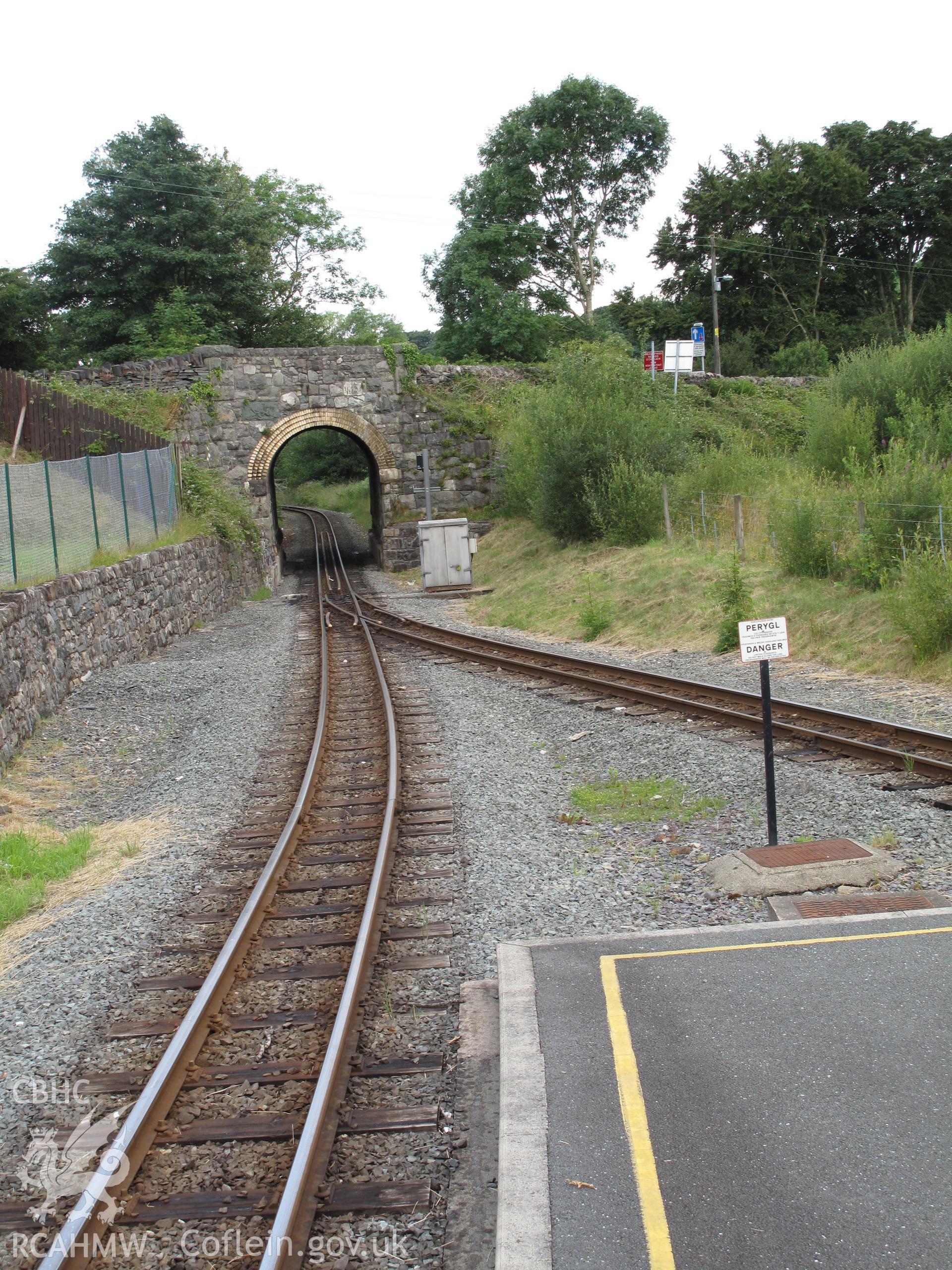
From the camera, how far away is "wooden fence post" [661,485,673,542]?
21.3 metres

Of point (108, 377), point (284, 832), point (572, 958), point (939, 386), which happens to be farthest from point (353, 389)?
point (572, 958)

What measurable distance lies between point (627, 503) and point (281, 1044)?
18.7 metres

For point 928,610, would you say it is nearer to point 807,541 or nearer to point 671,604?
point 807,541

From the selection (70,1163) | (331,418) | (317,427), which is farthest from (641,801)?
(331,418)

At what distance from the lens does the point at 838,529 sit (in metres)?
15.7

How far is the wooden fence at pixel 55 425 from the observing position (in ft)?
61.6

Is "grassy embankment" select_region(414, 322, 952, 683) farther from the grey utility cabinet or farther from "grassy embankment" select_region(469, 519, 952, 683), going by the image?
the grey utility cabinet

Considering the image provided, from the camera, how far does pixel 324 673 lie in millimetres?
15328

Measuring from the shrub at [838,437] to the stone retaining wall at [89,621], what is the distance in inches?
528

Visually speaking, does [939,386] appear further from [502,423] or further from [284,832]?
[284,832]

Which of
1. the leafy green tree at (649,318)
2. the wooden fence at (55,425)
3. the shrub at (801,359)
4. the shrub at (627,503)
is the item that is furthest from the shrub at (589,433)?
the leafy green tree at (649,318)

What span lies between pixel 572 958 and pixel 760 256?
52.4 meters

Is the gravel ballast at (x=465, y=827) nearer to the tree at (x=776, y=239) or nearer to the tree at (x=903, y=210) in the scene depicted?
the tree at (x=776, y=239)

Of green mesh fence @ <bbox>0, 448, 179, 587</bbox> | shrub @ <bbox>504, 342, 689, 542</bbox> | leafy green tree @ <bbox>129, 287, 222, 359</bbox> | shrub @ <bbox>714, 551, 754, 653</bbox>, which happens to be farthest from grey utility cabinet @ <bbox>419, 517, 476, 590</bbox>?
shrub @ <bbox>714, 551, 754, 653</bbox>
